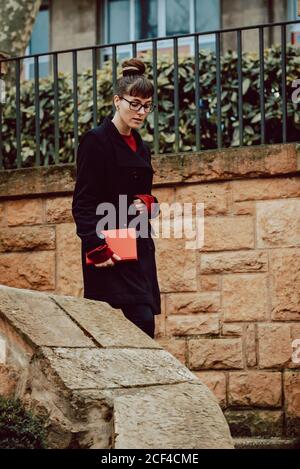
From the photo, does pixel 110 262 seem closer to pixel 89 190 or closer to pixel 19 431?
pixel 89 190

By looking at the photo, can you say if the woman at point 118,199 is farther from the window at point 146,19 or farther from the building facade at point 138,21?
the window at point 146,19

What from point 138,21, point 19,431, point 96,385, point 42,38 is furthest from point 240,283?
point 42,38

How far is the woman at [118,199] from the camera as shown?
4543 mm

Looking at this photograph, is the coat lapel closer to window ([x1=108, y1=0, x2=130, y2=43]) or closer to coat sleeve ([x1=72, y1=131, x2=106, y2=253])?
coat sleeve ([x1=72, y1=131, x2=106, y2=253])

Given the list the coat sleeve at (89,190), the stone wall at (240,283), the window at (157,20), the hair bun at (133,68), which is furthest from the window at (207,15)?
the coat sleeve at (89,190)

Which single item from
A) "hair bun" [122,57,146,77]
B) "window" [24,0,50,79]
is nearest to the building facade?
"window" [24,0,50,79]

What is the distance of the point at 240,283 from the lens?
248 inches

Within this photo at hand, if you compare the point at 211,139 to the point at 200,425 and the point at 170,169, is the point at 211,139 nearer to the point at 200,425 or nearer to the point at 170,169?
the point at 170,169

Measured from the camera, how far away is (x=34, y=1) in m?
9.00

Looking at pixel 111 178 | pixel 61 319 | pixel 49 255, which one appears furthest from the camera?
pixel 49 255

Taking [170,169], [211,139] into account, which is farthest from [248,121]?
[170,169]

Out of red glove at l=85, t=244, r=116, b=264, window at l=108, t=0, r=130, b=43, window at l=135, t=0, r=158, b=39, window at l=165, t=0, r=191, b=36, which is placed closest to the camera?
red glove at l=85, t=244, r=116, b=264

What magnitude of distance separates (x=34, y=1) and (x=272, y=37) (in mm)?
4017

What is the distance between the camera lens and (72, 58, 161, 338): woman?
4.54m
